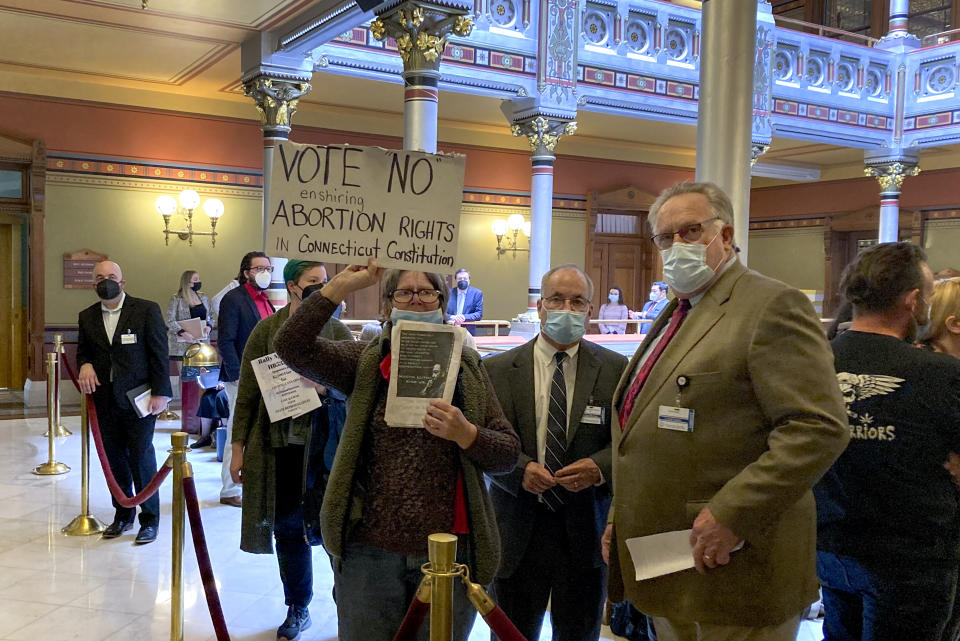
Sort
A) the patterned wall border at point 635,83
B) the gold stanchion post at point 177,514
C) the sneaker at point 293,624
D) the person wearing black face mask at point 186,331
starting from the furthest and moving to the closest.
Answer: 1. the patterned wall border at point 635,83
2. the person wearing black face mask at point 186,331
3. the sneaker at point 293,624
4. the gold stanchion post at point 177,514

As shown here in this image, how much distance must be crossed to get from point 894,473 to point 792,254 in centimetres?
1502

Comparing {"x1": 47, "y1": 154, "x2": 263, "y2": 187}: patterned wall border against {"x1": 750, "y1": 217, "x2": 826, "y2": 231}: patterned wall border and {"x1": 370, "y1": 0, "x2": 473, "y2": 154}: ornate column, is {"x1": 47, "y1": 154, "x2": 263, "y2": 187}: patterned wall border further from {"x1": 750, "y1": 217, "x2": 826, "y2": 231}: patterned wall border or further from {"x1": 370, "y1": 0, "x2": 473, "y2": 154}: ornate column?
{"x1": 750, "y1": 217, "x2": 826, "y2": 231}: patterned wall border

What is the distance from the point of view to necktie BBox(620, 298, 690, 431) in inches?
76.5

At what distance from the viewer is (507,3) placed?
9273mm

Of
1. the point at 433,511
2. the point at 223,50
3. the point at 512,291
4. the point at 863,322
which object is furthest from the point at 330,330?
the point at 512,291

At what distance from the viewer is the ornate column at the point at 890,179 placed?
12.9m

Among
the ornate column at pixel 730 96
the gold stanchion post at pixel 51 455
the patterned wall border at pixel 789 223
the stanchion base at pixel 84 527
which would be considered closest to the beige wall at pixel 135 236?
the gold stanchion post at pixel 51 455

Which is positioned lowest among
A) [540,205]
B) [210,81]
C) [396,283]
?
[396,283]

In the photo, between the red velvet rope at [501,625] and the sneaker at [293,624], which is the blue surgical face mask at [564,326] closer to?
the red velvet rope at [501,625]

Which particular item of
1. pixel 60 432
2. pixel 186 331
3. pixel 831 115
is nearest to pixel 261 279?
pixel 186 331

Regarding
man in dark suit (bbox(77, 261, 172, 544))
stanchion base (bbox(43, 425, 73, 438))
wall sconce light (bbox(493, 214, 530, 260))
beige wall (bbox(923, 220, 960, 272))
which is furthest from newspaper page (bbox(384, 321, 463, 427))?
beige wall (bbox(923, 220, 960, 272))

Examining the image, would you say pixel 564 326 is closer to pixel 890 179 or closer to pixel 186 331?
pixel 186 331

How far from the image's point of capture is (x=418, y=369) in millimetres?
2086

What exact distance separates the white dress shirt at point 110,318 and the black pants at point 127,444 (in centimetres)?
31
